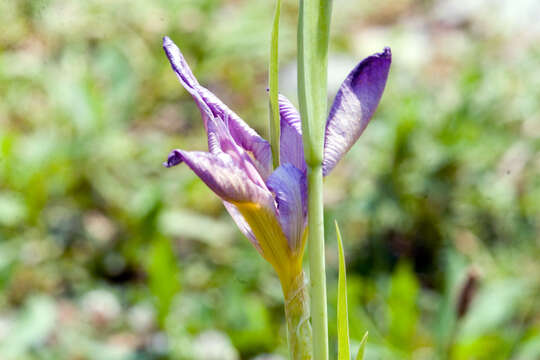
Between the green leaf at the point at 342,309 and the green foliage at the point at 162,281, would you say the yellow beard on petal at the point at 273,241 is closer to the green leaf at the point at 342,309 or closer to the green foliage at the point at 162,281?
the green leaf at the point at 342,309

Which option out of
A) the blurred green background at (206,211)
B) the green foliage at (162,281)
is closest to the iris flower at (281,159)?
the blurred green background at (206,211)

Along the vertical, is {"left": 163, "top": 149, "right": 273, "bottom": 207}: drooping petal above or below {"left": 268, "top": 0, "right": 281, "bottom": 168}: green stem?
below

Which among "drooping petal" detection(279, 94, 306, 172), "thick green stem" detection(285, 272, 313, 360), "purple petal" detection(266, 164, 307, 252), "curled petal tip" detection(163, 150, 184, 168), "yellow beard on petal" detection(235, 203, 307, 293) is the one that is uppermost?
"drooping petal" detection(279, 94, 306, 172)

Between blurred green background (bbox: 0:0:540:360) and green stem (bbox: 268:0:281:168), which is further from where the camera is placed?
blurred green background (bbox: 0:0:540:360)

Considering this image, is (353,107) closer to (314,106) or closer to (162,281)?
(314,106)

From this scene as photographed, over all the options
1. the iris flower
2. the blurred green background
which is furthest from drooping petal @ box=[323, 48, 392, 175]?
the blurred green background

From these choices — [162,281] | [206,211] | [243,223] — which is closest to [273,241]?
[243,223]

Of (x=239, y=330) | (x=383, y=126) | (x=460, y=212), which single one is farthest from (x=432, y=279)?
(x=239, y=330)

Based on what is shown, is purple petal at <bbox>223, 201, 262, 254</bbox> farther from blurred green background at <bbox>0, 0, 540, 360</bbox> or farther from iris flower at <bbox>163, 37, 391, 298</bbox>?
blurred green background at <bbox>0, 0, 540, 360</bbox>
